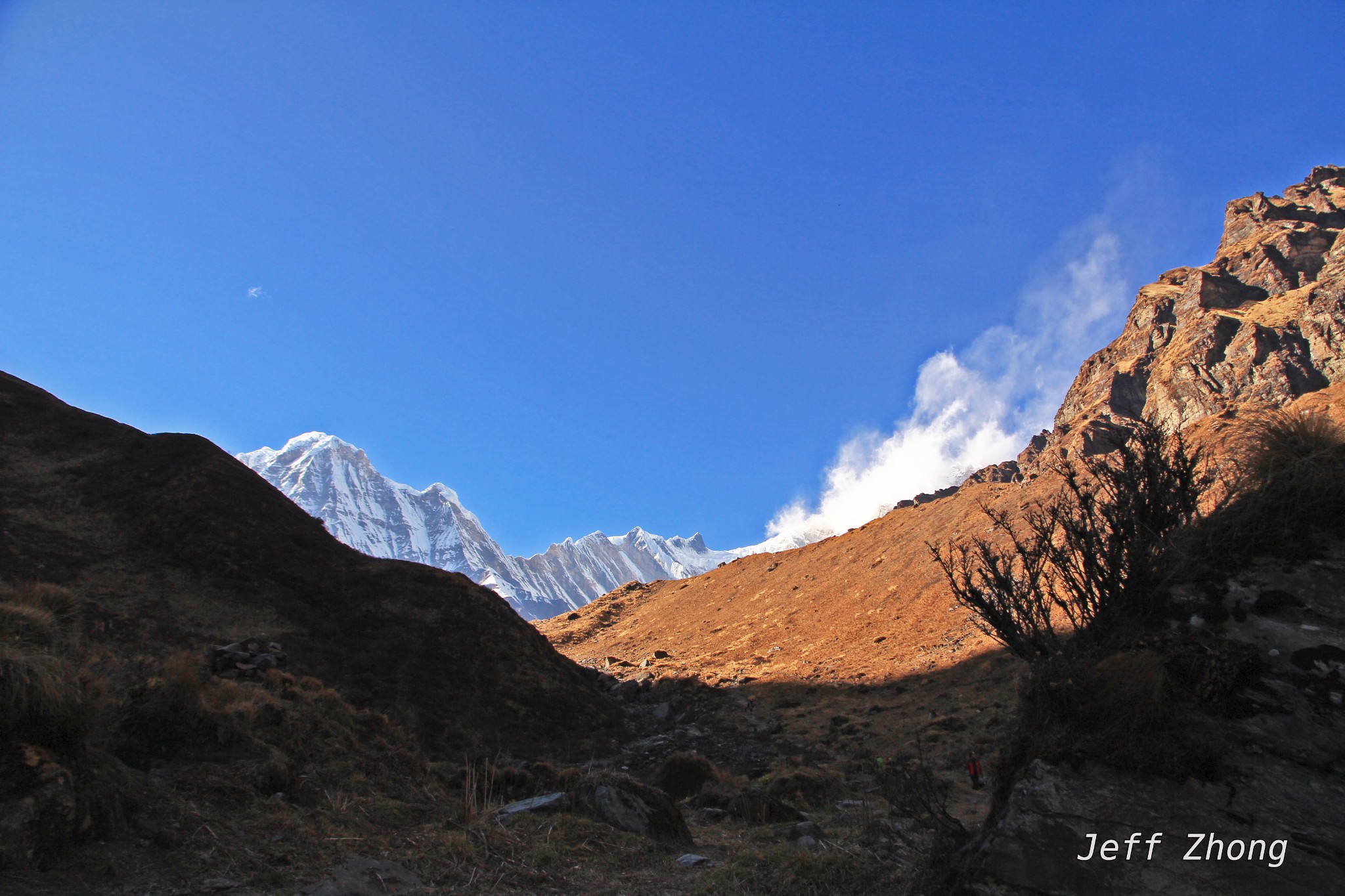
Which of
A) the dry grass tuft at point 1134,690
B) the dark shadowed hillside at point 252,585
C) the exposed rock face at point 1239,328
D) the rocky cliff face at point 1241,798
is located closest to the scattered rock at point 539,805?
the rocky cliff face at point 1241,798

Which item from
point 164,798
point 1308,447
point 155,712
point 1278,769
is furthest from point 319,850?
point 1308,447

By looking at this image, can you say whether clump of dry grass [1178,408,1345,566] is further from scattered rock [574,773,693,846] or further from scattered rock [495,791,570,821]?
scattered rock [495,791,570,821]

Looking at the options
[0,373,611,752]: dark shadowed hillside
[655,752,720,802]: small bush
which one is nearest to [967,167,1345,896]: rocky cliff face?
[655,752,720,802]: small bush

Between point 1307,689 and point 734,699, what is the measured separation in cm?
3104

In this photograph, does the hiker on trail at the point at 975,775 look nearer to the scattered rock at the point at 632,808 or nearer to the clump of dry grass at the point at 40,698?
the scattered rock at the point at 632,808

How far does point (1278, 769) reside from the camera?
4535 mm

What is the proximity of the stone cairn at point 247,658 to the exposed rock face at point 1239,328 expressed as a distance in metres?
89.1

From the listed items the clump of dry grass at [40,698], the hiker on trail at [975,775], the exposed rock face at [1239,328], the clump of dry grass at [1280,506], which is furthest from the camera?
the exposed rock face at [1239,328]

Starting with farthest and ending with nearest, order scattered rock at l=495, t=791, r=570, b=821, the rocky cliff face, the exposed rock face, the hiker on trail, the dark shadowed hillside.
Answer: the exposed rock face < the dark shadowed hillside < the hiker on trail < scattered rock at l=495, t=791, r=570, b=821 < the rocky cliff face

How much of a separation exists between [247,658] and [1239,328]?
491 ft

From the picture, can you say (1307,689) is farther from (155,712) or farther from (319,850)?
(155,712)

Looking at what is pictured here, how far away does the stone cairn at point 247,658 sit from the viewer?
15632mm

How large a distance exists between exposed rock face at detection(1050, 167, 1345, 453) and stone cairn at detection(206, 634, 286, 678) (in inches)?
3508

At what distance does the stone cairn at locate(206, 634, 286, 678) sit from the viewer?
15632 mm
